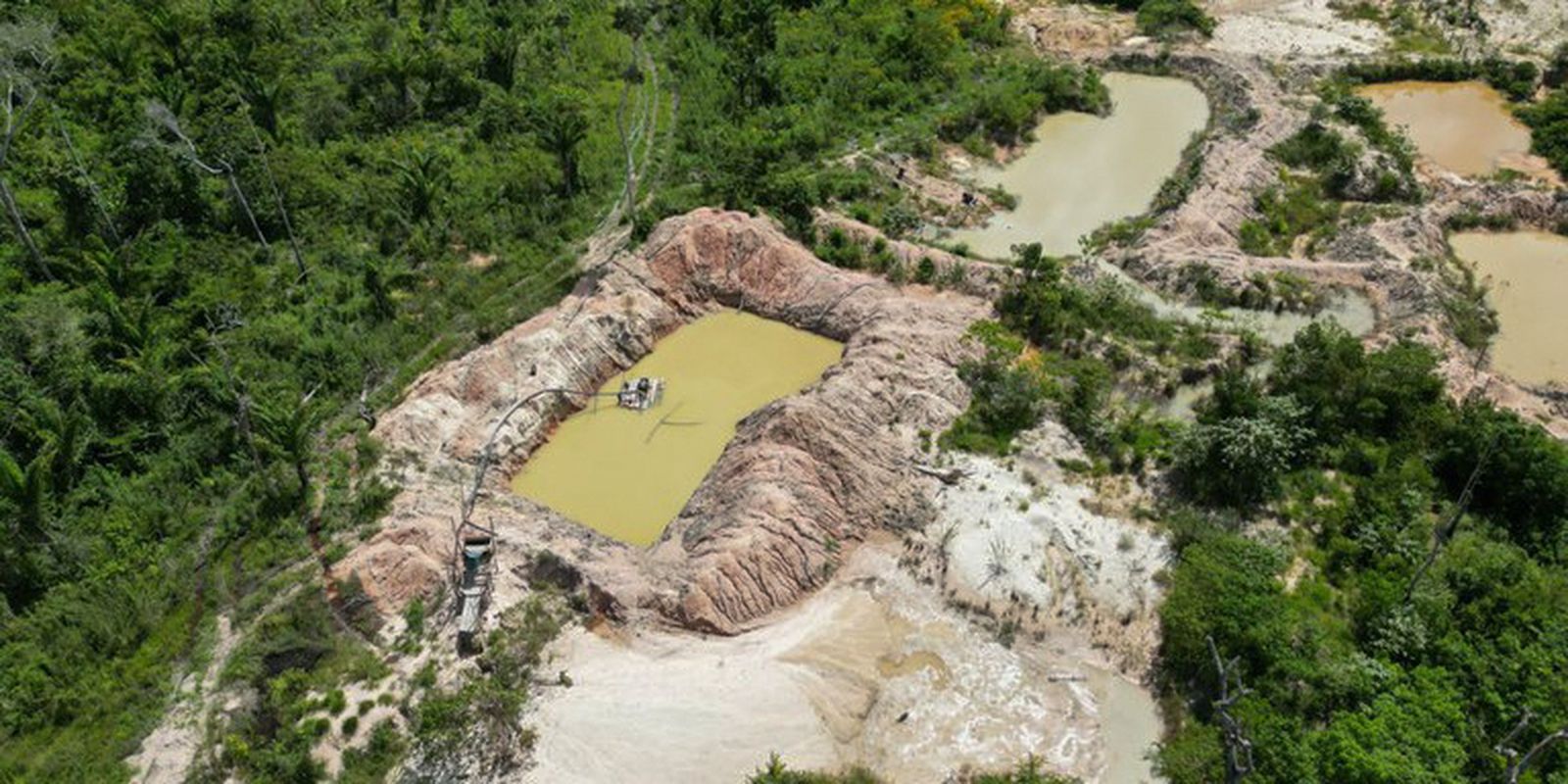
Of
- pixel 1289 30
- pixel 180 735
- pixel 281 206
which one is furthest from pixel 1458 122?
pixel 180 735

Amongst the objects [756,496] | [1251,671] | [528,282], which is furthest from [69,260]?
[1251,671]

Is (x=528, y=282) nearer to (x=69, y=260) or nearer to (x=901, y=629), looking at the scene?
(x=69, y=260)

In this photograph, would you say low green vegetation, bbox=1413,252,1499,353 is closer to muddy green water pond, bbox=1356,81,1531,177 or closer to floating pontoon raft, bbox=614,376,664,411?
muddy green water pond, bbox=1356,81,1531,177

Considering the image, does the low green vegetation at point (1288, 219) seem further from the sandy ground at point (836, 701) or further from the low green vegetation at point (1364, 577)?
the sandy ground at point (836, 701)

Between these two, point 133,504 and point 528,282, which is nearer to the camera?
point 133,504

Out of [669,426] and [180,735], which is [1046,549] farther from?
[180,735]

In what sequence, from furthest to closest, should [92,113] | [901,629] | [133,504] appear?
[92,113]
[133,504]
[901,629]
